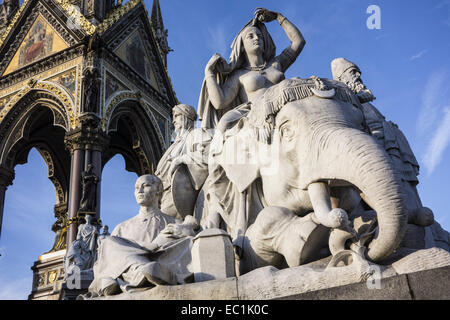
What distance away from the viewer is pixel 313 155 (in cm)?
238

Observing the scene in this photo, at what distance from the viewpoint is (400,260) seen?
1951mm

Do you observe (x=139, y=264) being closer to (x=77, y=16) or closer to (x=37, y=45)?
(x=77, y=16)

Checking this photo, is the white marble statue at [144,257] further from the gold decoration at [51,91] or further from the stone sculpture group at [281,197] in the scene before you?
the gold decoration at [51,91]

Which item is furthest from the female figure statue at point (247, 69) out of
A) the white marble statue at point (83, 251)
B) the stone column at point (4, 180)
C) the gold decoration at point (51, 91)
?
the stone column at point (4, 180)

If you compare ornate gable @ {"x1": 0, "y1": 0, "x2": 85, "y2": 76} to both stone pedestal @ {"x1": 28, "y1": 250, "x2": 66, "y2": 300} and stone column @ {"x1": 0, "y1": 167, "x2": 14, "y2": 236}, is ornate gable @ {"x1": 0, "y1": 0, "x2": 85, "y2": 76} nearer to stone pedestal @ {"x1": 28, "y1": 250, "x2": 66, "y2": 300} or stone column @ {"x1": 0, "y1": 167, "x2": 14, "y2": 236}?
stone column @ {"x1": 0, "y1": 167, "x2": 14, "y2": 236}

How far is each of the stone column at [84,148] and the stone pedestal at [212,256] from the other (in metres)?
13.0

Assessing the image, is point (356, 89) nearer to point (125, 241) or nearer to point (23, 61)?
point (125, 241)

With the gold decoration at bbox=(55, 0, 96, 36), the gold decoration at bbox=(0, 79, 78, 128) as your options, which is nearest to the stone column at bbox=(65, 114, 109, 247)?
the gold decoration at bbox=(0, 79, 78, 128)

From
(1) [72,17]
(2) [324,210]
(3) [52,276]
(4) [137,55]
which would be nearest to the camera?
(2) [324,210]

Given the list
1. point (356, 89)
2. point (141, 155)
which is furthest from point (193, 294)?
point (141, 155)

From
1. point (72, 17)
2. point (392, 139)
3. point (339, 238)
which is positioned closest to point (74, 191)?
point (72, 17)

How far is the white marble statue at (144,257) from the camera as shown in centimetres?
221

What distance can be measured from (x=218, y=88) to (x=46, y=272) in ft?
46.6

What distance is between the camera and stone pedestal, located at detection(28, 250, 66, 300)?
50.9 feet
